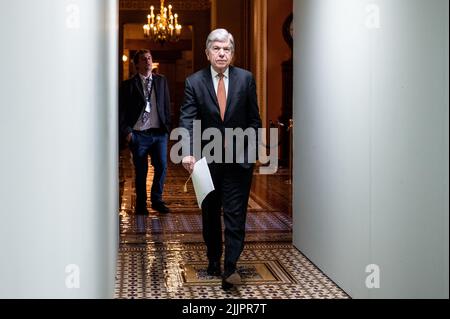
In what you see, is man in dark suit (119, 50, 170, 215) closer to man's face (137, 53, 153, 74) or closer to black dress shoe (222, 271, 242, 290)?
man's face (137, 53, 153, 74)

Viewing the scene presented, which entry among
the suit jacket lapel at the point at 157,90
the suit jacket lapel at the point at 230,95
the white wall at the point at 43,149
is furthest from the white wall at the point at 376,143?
the suit jacket lapel at the point at 157,90

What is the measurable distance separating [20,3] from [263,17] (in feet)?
33.4

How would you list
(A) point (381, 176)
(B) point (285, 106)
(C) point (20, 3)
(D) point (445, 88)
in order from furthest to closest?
1. (B) point (285, 106)
2. (A) point (381, 176)
3. (D) point (445, 88)
4. (C) point (20, 3)

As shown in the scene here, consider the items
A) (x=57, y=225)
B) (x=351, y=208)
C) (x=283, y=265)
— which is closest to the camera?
(x=57, y=225)

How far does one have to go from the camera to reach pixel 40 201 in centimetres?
221

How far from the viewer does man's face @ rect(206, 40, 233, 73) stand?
440 centimetres

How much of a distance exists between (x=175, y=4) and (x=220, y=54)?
14.2 meters

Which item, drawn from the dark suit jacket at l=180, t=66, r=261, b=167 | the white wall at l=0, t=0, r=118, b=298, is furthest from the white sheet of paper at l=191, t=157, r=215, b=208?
the white wall at l=0, t=0, r=118, b=298

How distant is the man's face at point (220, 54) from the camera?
4402mm

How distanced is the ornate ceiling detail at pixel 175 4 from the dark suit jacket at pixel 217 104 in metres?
13.4

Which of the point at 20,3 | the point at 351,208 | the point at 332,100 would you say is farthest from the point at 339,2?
the point at 20,3

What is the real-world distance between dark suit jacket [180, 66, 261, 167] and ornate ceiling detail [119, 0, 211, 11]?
13.4m

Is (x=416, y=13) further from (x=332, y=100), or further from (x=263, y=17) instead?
(x=263, y=17)
